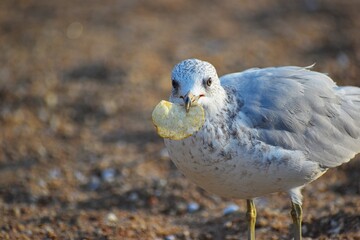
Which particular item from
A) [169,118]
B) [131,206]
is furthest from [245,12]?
[169,118]

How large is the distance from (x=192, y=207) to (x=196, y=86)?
85.2 inches

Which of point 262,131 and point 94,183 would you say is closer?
point 262,131

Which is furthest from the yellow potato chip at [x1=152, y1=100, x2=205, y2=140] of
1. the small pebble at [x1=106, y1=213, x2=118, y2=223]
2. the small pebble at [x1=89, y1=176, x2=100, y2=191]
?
the small pebble at [x1=89, y1=176, x2=100, y2=191]

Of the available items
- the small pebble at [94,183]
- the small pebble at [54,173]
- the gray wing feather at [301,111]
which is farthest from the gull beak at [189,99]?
the small pebble at [54,173]

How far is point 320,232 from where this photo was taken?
18.0ft

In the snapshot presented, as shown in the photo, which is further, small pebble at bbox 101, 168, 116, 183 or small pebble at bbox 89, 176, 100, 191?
small pebble at bbox 101, 168, 116, 183

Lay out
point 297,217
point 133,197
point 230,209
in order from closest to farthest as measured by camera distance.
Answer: point 297,217
point 230,209
point 133,197

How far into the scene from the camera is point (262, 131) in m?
4.62

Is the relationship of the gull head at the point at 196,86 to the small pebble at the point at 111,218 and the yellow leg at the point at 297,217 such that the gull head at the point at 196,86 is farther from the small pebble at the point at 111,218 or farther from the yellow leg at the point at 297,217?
the small pebble at the point at 111,218

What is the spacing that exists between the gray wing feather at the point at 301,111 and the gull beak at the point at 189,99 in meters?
0.49

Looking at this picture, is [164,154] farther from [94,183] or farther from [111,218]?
[111,218]

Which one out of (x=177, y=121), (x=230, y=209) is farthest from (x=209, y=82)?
(x=230, y=209)

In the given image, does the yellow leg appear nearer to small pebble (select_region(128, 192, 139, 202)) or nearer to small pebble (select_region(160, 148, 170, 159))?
small pebble (select_region(128, 192, 139, 202))

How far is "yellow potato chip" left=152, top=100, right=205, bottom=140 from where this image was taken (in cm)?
422
